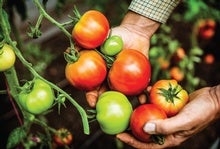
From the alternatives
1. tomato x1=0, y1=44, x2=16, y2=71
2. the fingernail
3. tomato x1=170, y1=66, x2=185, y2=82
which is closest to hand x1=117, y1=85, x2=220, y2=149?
the fingernail

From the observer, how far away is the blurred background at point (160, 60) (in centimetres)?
250

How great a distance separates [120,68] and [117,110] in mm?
175

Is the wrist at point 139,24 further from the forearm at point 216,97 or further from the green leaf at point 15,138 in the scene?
the green leaf at point 15,138

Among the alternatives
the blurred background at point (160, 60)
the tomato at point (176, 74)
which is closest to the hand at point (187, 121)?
the blurred background at point (160, 60)

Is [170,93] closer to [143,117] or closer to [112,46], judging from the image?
[143,117]

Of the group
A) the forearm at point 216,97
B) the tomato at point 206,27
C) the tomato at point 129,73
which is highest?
the tomato at point 129,73

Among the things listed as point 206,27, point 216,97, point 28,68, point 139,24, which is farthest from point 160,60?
point 28,68

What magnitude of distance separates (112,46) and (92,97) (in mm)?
254

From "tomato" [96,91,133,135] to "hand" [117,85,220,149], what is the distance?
0.09m

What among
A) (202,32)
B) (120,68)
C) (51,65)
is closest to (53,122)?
(51,65)

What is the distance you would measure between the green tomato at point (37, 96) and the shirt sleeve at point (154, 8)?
83 centimetres

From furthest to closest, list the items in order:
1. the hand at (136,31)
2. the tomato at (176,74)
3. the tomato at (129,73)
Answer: the tomato at (176,74) → the hand at (136,31) → the tomato at (129,73)

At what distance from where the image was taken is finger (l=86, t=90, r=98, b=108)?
161cm

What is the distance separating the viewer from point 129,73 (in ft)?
4.87
